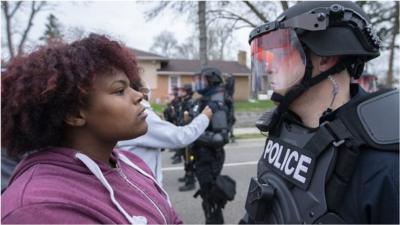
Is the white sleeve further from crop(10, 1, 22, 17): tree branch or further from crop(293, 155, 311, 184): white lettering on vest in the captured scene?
crop(10, 1, 22, 17): tree branch

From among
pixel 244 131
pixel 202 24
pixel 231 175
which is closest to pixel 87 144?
pixel 231 175

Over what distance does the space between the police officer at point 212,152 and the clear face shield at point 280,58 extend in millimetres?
2794

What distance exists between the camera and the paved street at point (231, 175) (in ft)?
17.0

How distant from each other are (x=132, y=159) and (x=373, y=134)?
1053 mm

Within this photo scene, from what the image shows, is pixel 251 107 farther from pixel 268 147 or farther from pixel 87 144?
pixel 87 144

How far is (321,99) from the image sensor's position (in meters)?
1.60

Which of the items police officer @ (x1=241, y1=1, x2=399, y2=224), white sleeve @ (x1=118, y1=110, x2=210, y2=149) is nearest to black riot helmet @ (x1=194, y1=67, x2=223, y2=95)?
white sleeve @ (x1=118, y1=110, x2=210, y2=149)

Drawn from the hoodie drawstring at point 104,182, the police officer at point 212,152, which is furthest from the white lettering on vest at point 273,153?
the police officer at point 212,152

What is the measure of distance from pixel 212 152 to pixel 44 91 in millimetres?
3540

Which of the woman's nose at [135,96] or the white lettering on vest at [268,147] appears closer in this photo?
the woman's nose at [135,96]

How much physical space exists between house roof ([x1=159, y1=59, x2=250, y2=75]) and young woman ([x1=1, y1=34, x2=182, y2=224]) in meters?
33.1

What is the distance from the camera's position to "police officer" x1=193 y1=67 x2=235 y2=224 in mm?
4617

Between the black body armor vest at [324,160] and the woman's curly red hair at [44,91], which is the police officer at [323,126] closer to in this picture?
the black body armor vest at [324,160]

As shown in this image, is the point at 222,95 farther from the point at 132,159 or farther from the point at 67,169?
the point at 67,169
